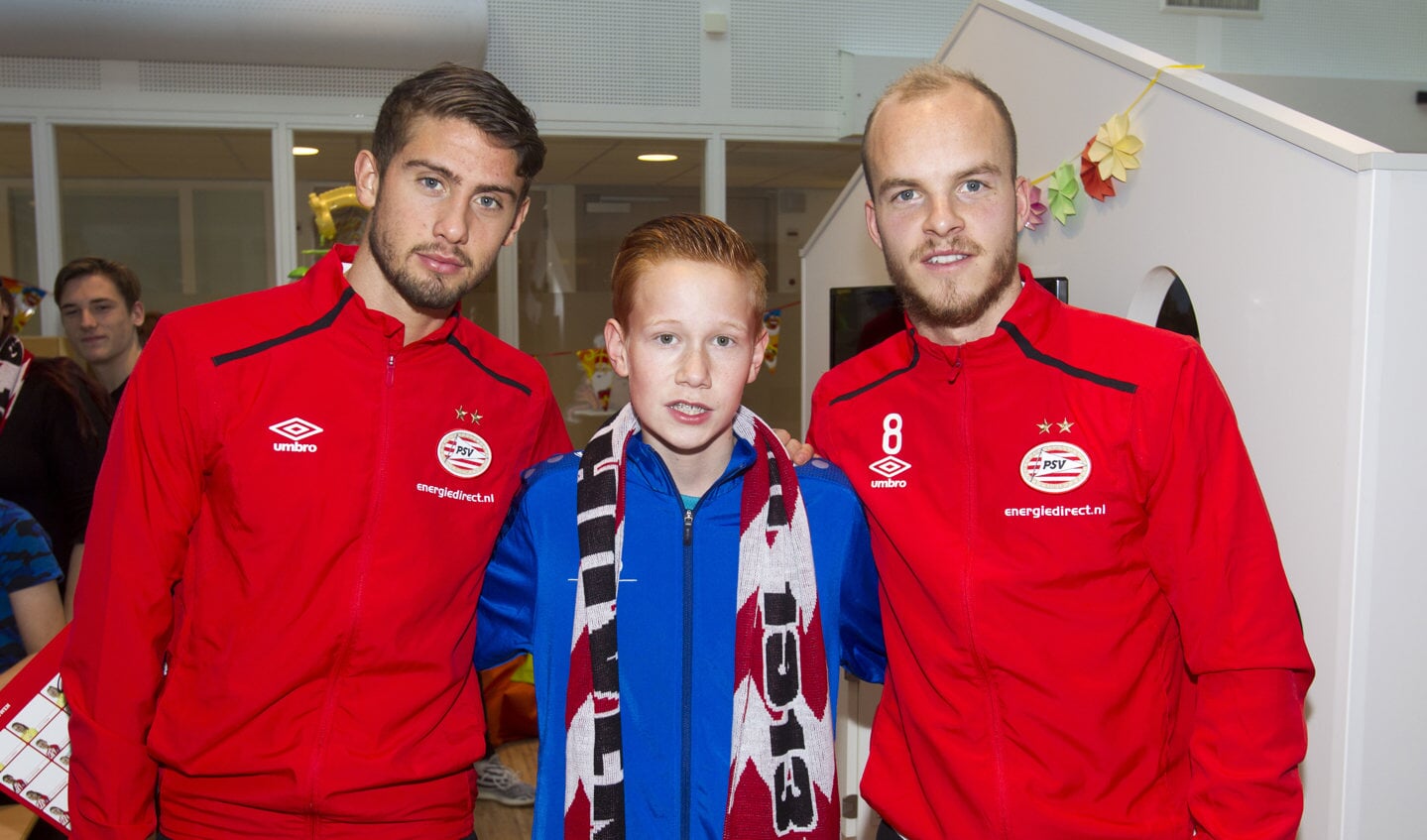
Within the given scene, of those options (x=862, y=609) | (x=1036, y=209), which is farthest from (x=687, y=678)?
(x=1036, y=209)

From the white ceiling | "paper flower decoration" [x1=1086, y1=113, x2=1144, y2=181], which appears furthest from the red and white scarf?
the white ceiling

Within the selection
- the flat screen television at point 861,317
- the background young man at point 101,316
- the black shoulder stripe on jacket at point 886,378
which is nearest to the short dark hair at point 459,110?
the black shoulder stripe on jacket at point 886,378

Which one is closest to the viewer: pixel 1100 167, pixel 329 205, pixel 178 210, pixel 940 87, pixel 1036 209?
pixel 940 87

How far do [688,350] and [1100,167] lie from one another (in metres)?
1.40

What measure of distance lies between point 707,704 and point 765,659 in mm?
112

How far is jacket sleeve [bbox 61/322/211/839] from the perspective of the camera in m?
1.52

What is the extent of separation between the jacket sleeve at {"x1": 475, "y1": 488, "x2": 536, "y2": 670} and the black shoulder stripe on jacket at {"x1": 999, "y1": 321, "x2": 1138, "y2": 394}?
2.62 feet

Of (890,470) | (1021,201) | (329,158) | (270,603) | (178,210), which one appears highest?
(329,158)

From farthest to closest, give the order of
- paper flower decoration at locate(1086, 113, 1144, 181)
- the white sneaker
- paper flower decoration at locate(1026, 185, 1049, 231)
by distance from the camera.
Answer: the white sneaker
paper flower decoration at locate(1026, 185, 1049, 231)
paper flower decoration at locate(1086, 113, 1144, 181)

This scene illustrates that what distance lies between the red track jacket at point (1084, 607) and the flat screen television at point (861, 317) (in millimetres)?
1542

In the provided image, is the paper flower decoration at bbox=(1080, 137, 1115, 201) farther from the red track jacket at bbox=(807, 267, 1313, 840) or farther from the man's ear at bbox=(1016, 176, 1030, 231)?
the red track jacket at bbox=(807, 267, 1313, 840)

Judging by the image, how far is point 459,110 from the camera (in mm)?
1723

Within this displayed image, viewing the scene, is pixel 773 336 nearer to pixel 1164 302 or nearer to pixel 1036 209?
pixel 1036 209

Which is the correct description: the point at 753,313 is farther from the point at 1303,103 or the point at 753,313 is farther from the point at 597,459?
the point at 1303,103
